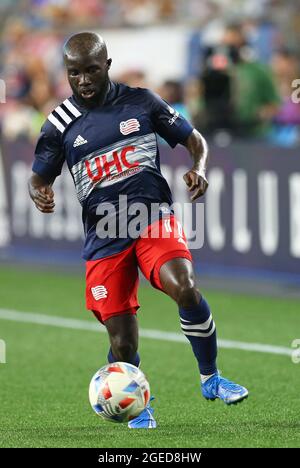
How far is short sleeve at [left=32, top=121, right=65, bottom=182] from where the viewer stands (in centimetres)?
707

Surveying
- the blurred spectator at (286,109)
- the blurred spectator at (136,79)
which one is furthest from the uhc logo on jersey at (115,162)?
the blurred spectator at (136,79)

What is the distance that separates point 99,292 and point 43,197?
2.12ft

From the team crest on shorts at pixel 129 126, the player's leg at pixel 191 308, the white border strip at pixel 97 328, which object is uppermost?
the team crest on shorts at pixel 129 126

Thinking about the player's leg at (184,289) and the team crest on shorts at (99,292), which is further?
the team crest on shorts at (99,292)

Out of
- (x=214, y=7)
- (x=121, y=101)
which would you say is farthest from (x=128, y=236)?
(x=214, y=7)

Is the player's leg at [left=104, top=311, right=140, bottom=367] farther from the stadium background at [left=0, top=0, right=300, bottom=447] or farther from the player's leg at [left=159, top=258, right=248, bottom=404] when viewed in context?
the stadium background at [left=0, top=0, right=300, bottom=447]

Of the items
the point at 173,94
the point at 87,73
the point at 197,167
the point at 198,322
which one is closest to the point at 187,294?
the point at 198,322

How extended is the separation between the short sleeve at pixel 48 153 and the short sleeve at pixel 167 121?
59 centimetres

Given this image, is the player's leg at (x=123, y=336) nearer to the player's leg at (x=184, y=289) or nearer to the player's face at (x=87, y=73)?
the player's leg at (x=184, y=289)

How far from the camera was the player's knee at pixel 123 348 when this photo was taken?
6.86 meters

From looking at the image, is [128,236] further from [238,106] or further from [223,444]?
[238,106]

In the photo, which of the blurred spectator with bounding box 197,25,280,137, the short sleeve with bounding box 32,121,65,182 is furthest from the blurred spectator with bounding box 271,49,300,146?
the short sleeve with bounding box 32,121,65,182

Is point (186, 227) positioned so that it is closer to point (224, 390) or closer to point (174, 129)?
point (174, 129)

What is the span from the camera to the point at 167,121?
7.12 m
